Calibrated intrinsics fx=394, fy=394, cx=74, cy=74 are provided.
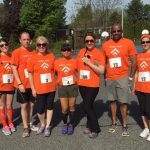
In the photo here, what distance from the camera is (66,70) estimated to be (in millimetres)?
7156

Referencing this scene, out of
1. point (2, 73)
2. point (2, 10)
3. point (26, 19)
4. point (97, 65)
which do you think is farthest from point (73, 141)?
point (2, 10)

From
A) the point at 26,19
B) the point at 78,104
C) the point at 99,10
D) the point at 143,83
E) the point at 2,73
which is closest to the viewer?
the point at 143,83

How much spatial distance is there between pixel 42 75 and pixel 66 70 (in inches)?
18.0

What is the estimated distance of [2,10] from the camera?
51812mm

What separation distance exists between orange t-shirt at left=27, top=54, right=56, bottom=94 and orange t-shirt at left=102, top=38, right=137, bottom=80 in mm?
1032

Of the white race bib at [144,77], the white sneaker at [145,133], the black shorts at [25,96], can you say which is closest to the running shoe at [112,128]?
the white sneaker at [145,133]

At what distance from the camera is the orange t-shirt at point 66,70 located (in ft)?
23.5

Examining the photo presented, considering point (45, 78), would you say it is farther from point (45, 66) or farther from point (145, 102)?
point (145, 102)

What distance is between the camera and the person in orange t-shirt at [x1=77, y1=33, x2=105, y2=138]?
684 centimetres

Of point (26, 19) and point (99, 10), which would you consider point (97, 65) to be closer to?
point (99, 10)

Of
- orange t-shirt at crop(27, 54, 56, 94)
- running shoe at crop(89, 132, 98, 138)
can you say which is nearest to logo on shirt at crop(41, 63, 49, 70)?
orange t-shirt at crop(27, 54, 56, 94)

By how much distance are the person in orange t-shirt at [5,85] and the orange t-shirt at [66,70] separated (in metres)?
0.94

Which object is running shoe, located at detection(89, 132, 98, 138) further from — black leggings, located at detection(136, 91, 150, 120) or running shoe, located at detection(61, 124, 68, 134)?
black leggings, located at detection(136, 91, 150, 120)

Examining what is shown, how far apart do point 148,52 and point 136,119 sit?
6.40ft
